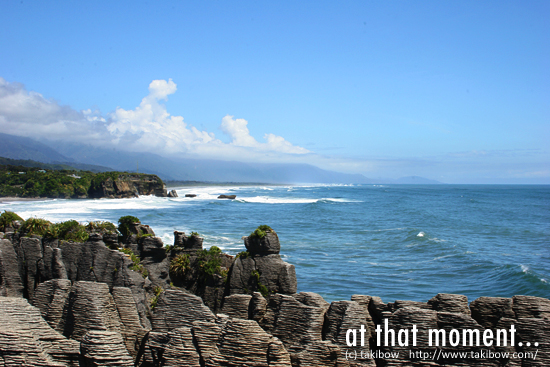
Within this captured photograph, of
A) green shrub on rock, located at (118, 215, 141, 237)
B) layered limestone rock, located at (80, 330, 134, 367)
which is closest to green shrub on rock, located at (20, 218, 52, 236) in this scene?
green shrub on rock, located at (118, 215, 141, 237)

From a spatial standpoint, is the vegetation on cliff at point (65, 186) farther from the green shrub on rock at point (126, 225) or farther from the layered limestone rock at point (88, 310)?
the layered limestone rock at point (88, 310)

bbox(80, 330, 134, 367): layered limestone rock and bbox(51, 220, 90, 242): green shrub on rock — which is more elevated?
bbox(51, 220, 90, 242): green shrub on rock

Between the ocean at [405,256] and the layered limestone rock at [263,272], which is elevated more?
the layered limestone rock at [263,272]

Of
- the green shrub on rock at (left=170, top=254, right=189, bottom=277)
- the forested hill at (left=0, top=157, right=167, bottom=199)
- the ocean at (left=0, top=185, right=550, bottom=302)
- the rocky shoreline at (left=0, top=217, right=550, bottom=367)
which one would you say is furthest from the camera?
the forested hill at (left=0, top=157, right=167, bottom=199)

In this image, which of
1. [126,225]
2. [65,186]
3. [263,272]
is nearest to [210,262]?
[263,272]

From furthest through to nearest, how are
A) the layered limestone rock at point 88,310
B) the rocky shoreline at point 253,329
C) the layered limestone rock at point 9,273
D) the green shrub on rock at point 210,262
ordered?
the green shrub on rock at point 210,262 → the layered limestone rock at point 9,273 → the layered limestone rock at point 88,310 → the rocky shoreline at point 253,329

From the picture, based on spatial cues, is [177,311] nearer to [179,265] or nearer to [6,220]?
[179,265]

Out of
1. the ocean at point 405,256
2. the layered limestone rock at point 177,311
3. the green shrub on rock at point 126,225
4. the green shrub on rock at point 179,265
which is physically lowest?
the ocean at point 405,256

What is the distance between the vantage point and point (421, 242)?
136ft

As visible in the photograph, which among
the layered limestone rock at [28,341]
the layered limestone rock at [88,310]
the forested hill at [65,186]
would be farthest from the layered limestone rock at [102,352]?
the forested hill at [65,186]

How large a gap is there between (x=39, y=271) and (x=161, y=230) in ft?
101

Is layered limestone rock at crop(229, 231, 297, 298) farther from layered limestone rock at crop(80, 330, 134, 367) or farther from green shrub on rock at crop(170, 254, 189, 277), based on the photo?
layered limestone rock at crop(80, 330, 134, 367)

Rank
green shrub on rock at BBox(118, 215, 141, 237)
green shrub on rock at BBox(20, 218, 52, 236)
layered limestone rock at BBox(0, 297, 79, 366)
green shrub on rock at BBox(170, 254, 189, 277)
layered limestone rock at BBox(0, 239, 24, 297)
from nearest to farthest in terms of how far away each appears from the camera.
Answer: layered limestone rock at BBox(0, 297, 79, 366)
layered limestone rock at BBox(0, 239, 24, 297)
green shrub on rock at BBox(20, 218, 52, 236)
green shrub on rock at BBox(170, 254, 189, 277)
green shrub on rock at BBox(118, 215, 141, 237)

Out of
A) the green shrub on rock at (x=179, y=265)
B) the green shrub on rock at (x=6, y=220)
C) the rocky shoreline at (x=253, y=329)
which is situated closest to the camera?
the rocky shoreline at (x=253, y=329)
